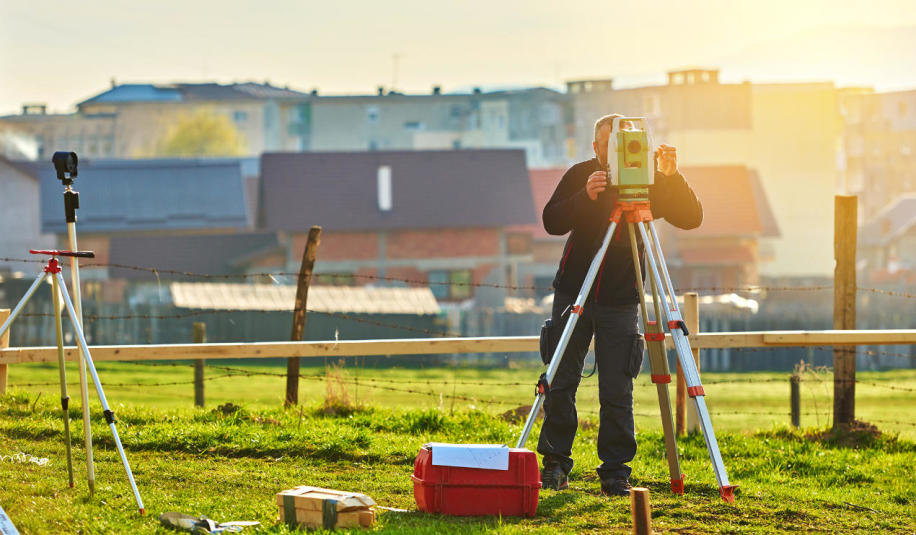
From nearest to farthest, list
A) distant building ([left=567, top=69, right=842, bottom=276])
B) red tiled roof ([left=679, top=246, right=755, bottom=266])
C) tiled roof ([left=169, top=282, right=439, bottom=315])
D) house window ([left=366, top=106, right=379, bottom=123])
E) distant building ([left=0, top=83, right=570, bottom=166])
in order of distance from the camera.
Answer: tiled roof ([left=169, top=282, right=439, bottom=315]) → red tiled roof ([left=679, top=246, right=755, bottom=266]) → distant building ([left=567, top=69, right=842, bottom=276]) → distant building ([left=0, top=83, right=570, bottom=166]) → house window ([left=366, top=106, right=379, bottom=123])

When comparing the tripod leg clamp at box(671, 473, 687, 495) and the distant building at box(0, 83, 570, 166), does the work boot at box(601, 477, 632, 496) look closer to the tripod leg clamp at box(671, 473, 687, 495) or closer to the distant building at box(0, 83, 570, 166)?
the tripod leg clamp at box(671, 473, 687, 495)

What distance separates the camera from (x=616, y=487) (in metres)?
6.35

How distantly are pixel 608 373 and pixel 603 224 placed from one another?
2.70ft

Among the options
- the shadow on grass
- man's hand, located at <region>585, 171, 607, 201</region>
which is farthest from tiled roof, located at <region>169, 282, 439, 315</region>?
man's hand, located at <region>585, 171, 607, 201</region>

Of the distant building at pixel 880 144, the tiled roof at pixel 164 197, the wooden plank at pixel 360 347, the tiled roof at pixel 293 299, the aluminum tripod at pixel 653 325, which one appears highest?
the distant building at pixel 880 144

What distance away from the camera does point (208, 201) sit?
2367 inches

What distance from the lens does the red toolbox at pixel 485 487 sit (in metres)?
5.70

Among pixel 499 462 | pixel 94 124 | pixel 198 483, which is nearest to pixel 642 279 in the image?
pixel 499 462

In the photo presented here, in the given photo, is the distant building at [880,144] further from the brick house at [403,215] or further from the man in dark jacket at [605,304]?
the man in dark jacket at [605,304]

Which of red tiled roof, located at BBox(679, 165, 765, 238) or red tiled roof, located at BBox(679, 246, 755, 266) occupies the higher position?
red tiled roof, located at BBox(679, 165, 765, 238)

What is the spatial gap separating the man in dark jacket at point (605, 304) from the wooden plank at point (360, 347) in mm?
2073

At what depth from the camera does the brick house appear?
174 feet

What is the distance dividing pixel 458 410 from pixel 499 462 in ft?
13.1

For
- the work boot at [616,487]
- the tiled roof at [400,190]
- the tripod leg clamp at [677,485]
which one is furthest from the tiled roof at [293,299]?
the tripod leg clamp at [677,485]
